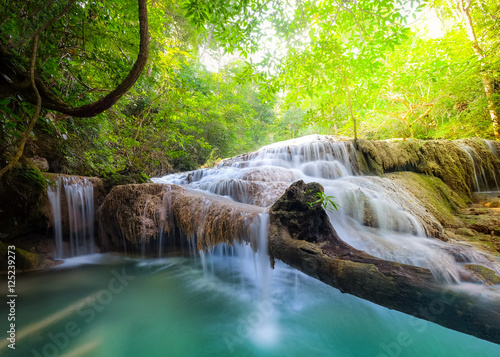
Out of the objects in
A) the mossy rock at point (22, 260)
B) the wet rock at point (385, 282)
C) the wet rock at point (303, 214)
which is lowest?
the mossy rock at point (22, 260)

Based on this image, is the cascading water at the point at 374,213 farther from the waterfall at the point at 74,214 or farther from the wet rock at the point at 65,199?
the waterfall at the point at 74,214

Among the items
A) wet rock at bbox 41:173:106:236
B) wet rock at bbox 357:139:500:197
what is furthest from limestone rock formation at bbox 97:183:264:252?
wet rock at bbox 357:139:500:197

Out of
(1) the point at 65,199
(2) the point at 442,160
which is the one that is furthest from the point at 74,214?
(2) the point at 442,160

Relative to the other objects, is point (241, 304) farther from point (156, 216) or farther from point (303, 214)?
point (156, 216)

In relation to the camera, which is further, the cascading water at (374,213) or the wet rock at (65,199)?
the wet rock at (65,199)

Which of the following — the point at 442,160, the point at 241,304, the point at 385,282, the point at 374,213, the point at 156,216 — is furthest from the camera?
the point at 442,160

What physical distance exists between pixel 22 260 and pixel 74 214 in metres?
1.16

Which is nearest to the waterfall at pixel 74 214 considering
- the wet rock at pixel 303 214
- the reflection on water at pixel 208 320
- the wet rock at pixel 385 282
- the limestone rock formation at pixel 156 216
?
the limestone rock formation at pixel 156 216

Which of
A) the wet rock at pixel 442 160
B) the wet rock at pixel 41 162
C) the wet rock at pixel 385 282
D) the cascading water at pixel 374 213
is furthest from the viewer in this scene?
the wet rock at pixel 442 160

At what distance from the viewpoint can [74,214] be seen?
4.66m

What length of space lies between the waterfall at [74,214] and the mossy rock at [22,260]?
0.49 metres

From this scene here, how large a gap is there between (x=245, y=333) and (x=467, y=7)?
12.6 meters

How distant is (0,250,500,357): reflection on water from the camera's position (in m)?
2.19

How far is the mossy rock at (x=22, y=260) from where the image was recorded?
3596 mm
